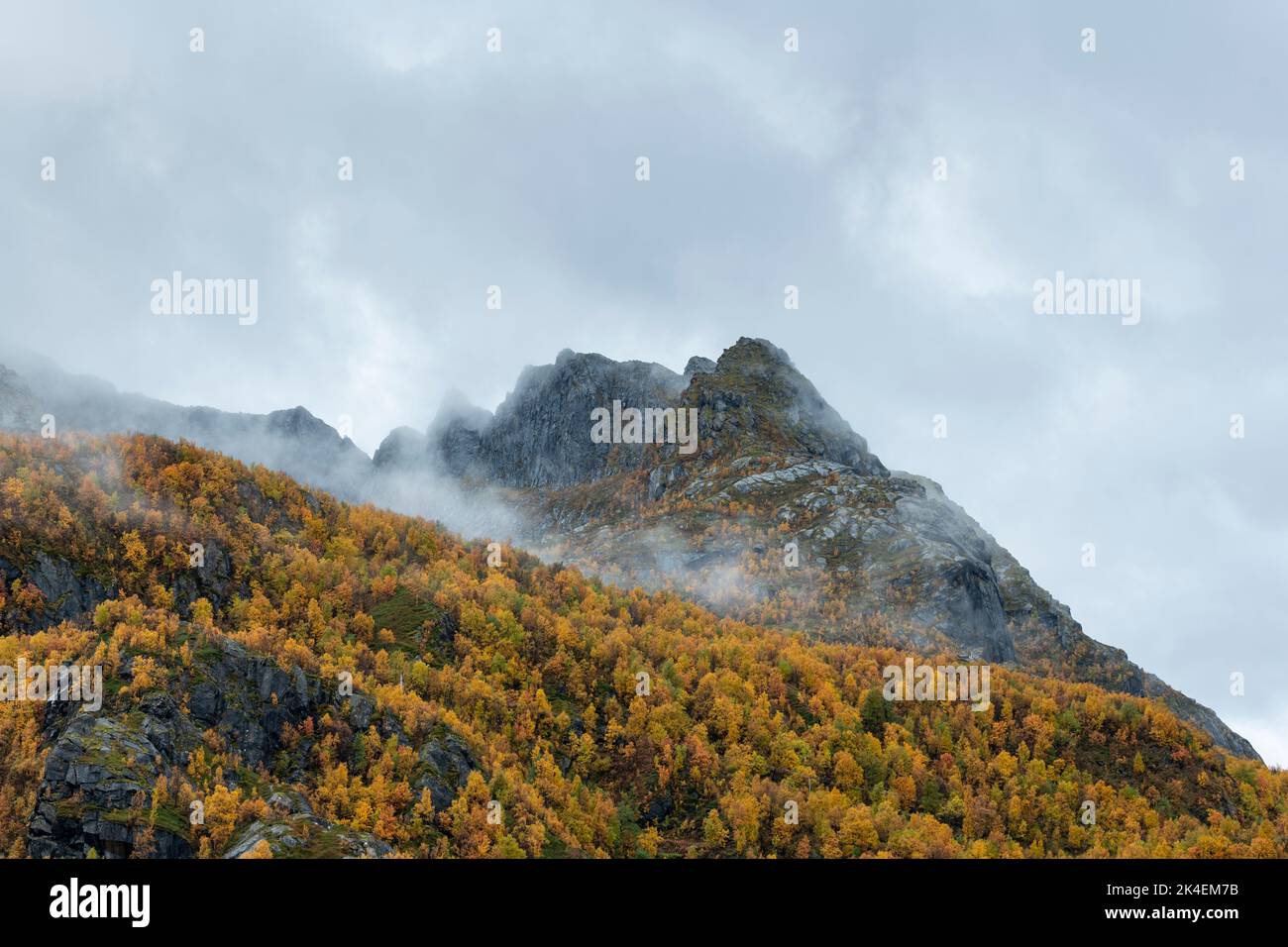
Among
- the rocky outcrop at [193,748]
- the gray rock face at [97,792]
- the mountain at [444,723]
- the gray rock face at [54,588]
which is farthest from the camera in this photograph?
the gray rock face at [54,588]

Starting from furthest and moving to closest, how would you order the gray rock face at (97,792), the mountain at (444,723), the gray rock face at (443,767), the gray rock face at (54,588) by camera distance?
1. the gray rock face at (54,588)
2. the gray rock face at (443,767)
3. the mountain at (444,723)
4. the gray rock face at (97,792)

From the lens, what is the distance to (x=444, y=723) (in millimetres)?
60219

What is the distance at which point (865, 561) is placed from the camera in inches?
6609

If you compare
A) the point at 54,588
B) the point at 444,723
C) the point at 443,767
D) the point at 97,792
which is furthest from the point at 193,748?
the point at 54,588

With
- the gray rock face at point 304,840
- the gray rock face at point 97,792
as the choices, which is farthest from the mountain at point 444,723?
the gray rock face at point 304,840

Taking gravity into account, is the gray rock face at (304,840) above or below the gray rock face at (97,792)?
below

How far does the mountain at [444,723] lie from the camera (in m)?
42.3

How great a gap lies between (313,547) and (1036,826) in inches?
3485

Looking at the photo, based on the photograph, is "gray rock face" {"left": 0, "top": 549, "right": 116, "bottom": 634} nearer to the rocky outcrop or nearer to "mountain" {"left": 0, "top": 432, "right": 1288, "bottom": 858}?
"mountain" {"left": 0, "top": 432, "right": 1288, "bottom": 858}

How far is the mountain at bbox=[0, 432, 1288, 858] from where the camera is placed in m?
42.3

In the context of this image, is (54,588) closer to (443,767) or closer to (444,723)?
(444,723)

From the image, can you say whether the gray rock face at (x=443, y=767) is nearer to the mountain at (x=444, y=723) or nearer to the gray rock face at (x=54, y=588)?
the mountain at (x=444, y=723)
